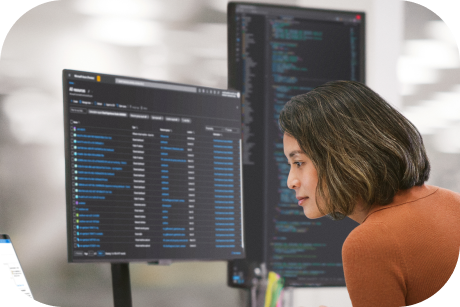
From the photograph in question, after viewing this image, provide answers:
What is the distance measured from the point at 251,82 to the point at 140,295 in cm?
90

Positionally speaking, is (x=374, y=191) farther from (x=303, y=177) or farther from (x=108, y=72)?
(x=108, y=72)

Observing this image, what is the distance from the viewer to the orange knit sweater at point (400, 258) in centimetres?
86

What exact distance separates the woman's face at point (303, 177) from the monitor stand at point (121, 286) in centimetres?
58

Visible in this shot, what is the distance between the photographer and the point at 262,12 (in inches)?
65.9

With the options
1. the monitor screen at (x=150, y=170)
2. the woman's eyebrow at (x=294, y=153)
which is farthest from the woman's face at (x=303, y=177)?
the monitor screen at (x=150, y=170)

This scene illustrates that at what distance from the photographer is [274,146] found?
5.47 ft

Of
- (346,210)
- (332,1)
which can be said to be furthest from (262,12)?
(346,210)

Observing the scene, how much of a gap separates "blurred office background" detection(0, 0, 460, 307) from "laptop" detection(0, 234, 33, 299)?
0.77 ft

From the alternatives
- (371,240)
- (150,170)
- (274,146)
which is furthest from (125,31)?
(371,240)

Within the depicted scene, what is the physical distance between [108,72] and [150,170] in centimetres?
46

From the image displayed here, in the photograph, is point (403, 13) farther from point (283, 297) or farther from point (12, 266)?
point (12, 266)

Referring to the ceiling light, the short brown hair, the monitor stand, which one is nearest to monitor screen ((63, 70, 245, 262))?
the monitor stand

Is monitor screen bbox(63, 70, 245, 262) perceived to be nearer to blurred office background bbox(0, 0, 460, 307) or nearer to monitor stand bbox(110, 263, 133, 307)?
monitor stand bbox(110, 263, 133, 307)

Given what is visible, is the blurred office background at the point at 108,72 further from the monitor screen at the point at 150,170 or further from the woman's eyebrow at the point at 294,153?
the woman's eyebrow at the point at 294,153
